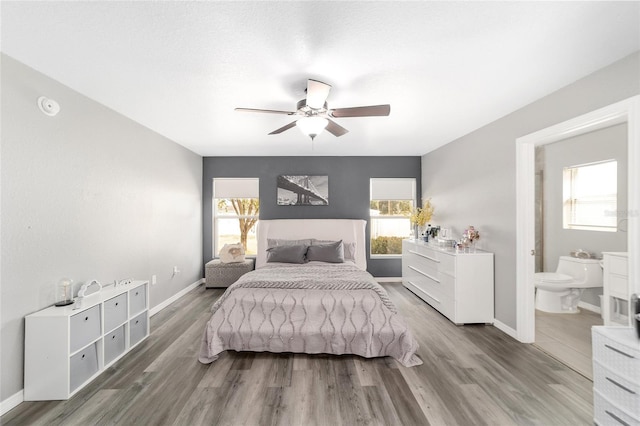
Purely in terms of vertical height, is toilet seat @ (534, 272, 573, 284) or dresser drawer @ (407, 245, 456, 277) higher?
dresser drawer @ (407, 245, 456, 277)

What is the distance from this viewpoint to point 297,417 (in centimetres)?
187

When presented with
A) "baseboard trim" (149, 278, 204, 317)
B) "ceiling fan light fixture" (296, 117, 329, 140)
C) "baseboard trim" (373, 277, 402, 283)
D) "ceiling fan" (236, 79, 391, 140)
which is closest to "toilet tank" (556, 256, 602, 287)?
"baseboard trim" (373, 277, 402, 283)

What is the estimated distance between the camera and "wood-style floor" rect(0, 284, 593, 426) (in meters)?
1.86

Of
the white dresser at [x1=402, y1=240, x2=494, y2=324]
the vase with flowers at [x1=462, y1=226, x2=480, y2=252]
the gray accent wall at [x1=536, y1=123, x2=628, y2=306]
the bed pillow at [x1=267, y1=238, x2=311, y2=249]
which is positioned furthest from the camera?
the bed pillow at [x1=267, y1=238, x2=311, y2=249]

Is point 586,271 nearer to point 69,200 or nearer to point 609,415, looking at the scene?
point 609,415

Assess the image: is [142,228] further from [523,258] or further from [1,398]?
[523,258]

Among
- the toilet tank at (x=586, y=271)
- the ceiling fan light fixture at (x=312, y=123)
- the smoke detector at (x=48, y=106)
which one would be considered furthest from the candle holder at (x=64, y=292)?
the toilet tank at (x=586, y=271)

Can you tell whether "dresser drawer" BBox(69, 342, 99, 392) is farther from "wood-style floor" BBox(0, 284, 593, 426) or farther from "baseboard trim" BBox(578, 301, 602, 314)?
"baseboard trim" BBox(578, 301, 602, 314)

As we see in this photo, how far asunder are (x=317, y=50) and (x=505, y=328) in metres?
3.48

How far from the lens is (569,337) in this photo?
3.03 meters

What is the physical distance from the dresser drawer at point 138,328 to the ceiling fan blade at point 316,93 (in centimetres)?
277

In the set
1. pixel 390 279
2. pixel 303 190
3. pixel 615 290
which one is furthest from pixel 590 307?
pixel 303 190

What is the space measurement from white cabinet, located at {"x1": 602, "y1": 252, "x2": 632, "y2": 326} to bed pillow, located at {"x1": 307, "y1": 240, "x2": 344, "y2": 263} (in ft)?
10.1

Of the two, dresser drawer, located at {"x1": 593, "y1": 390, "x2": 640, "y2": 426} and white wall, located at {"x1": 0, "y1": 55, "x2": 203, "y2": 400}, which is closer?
dresser drawer, located at {"x1": 593, "y1": 390, "x2": 640, "y2": 426}
